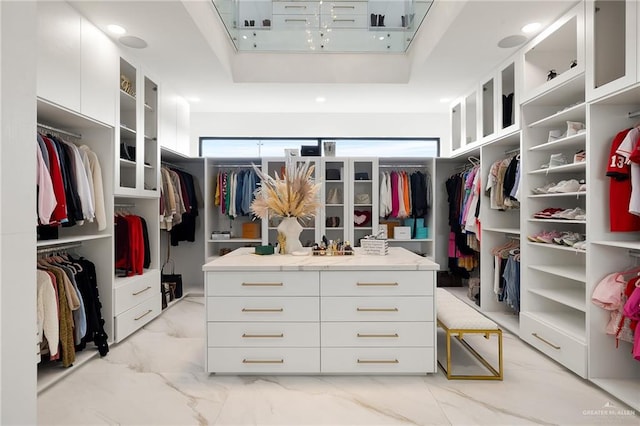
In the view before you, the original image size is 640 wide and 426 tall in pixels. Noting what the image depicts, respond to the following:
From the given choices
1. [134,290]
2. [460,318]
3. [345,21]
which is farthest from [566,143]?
[134,290]

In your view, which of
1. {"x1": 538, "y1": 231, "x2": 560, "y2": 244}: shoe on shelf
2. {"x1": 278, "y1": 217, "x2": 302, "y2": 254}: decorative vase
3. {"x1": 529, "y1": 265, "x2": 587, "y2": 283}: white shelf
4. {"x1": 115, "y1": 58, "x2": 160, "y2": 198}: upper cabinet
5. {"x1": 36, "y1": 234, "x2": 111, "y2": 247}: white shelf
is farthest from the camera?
{"x1": 115, "y1": 58, "x2": 160, "y2": 198}: upper cabinet

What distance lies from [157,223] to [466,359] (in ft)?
10.7

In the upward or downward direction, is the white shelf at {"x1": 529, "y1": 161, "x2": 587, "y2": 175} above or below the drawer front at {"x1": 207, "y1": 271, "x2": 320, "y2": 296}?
above

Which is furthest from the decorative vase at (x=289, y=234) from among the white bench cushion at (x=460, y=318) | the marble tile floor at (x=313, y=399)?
the white bench cushion at (x=460, y=318)

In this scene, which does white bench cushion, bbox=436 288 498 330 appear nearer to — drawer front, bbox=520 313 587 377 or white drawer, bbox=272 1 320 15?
drawer front, bbox=520 313 587 377

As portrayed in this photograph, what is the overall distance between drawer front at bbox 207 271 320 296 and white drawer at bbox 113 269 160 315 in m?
1.23

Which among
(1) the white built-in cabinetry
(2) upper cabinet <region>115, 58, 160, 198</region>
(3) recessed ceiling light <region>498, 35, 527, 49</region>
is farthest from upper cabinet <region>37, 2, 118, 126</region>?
(1) the white built-in cabinetry

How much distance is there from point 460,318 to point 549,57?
2471 mm

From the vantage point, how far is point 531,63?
3.19 m

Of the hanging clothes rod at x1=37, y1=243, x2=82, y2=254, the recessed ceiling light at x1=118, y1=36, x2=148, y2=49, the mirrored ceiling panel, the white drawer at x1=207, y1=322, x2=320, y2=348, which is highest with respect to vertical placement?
the mirrored ceiling panel

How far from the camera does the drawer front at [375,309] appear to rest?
7.91 ft

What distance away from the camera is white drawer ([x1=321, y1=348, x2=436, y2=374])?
242cm

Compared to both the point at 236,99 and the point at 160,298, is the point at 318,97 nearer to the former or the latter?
the point at 236,99

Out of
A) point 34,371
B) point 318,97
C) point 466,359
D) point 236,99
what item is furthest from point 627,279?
point 236,99
